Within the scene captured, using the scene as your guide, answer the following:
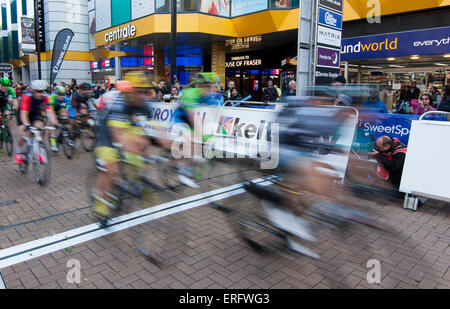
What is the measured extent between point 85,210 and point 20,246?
1286 mm

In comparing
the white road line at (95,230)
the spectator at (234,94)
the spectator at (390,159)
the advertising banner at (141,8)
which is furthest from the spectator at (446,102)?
the advertising banner at (141,8)

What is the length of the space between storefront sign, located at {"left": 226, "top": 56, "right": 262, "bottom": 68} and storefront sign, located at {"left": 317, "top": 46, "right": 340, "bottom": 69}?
1256cm

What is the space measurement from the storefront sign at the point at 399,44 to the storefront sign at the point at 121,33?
11095mm

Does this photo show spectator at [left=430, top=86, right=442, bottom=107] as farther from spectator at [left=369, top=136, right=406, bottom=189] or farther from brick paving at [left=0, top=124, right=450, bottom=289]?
brick paving at [left=0, top=124, right=450, bottom=289]

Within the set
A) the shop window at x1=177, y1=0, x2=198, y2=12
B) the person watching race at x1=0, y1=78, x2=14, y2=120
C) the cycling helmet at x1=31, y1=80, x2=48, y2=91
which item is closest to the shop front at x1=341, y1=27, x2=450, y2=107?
the shop window at x1=177, y1=0, x2=198, y2=12

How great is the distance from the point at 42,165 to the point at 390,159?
21.9 feet

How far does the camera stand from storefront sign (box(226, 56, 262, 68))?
21236 mm

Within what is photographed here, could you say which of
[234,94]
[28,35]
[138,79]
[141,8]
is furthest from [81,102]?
[28,35]

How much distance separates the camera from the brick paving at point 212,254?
11.3 ft

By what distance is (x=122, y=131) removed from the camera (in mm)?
4125

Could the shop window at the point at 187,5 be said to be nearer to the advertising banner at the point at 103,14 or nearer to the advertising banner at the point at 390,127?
the advertising banner at the point at 103,14

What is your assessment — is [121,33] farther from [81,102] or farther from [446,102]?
[446,102]

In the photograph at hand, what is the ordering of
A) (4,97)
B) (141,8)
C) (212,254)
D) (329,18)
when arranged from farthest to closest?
(141,8)
(4,97)
(329,18)
(212,254)
